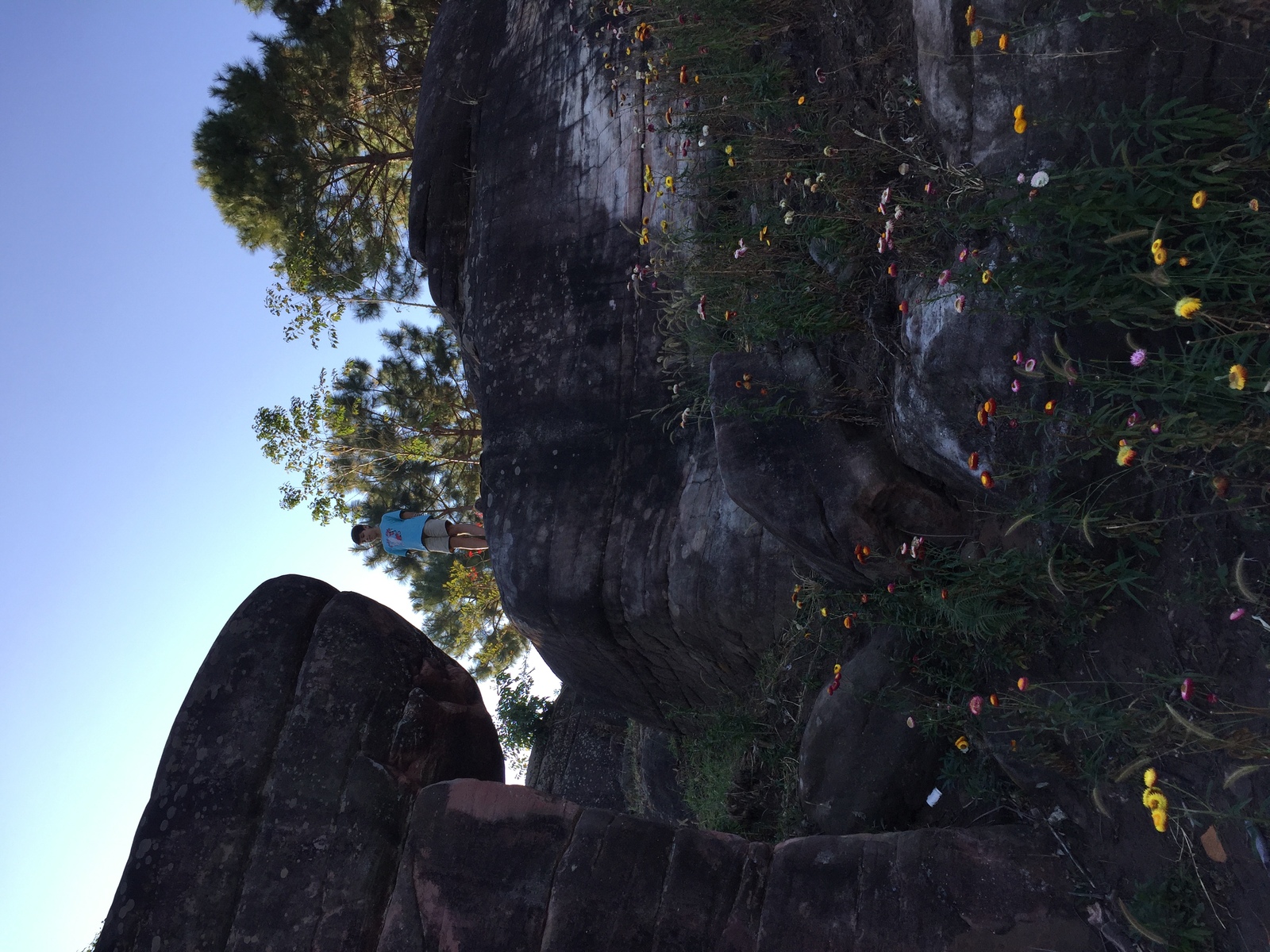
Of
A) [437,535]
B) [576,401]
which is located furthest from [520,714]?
[576,401]

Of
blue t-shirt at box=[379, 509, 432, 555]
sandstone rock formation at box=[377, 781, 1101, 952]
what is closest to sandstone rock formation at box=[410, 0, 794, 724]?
sandstone rock formation at box=[377, 781, 1101, 952]

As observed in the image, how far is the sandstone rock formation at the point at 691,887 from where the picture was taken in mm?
2932

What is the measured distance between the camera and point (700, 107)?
14.2 feet

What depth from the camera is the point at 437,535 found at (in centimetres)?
831

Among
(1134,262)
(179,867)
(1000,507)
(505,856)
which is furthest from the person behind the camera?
(179,867)

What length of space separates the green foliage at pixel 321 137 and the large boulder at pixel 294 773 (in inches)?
238

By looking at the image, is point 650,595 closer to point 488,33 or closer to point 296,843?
point 296,843

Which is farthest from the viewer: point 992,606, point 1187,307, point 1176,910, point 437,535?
point 437,535

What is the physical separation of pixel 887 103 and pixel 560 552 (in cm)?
274

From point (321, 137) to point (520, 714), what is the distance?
651 cm

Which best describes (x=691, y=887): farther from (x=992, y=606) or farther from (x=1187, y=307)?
(x=1187, y=307)

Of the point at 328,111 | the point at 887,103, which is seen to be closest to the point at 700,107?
the point at 887,103

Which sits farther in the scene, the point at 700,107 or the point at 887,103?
the point at 700,107

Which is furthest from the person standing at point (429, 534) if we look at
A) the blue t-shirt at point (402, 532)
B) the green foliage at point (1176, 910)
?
the green foliage at point (1176, 910)
